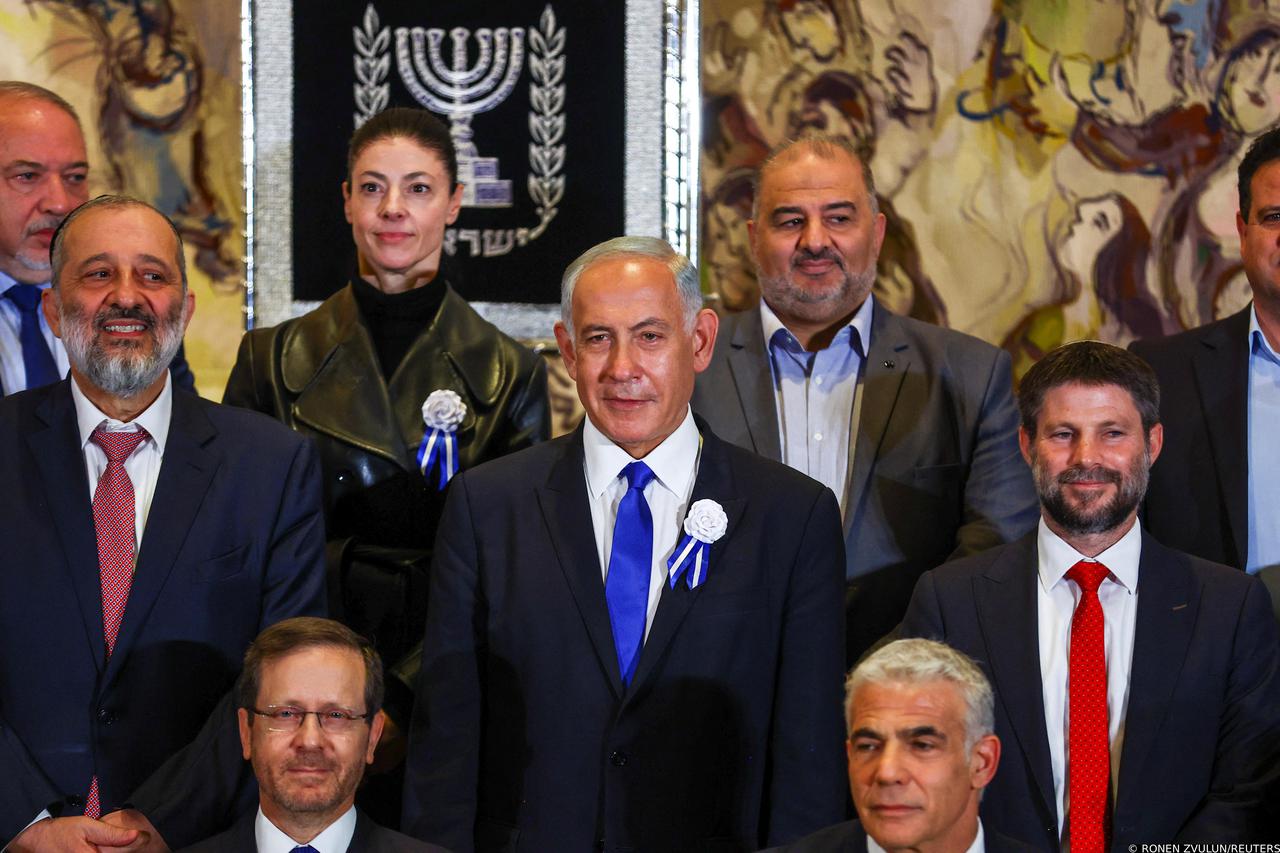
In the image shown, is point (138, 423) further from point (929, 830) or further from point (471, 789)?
point (929, 830)

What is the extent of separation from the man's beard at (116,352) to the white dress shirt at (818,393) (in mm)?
1411

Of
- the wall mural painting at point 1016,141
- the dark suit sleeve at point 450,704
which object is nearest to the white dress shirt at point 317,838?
the dark suit sleeve at point 450,704

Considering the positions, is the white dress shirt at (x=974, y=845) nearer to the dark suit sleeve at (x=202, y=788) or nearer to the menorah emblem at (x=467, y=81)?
the dark suit sleeve at (x=202, y=788)

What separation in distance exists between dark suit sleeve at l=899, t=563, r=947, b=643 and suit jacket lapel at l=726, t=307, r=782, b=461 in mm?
573

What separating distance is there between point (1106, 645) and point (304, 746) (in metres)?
1.58

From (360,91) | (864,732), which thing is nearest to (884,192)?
(360,91)

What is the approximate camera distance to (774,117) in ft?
16.3

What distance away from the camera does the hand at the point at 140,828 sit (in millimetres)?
3279

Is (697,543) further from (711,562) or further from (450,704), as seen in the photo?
(450,704)

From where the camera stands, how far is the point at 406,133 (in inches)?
160

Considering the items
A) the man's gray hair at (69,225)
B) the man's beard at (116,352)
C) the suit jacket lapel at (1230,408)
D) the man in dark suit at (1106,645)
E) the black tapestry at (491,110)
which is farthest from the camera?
the black tapestry at (491,110)

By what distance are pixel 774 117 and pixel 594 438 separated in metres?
1.89

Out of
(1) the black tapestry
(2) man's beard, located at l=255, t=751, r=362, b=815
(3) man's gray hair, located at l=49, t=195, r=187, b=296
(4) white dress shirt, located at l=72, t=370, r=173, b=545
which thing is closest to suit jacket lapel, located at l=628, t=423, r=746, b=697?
(2) man's beard, located at l=255, t=751, r=362, b=815

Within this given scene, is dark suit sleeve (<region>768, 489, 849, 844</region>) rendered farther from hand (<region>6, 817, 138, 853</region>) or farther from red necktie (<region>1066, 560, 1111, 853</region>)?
hand (<region>6, 817, 138, 853</region>)
